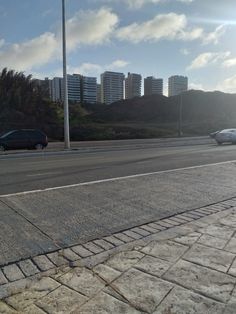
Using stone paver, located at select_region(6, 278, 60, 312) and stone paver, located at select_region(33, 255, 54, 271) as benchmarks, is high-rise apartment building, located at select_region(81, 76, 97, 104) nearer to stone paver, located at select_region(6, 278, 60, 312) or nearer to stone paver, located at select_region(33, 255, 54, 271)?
stone paver, located at select_region(33, 255, 54, 271)

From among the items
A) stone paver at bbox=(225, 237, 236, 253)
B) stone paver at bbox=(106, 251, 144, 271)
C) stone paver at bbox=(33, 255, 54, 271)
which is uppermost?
stone paver at bbox=(225, 237, 236, 253)

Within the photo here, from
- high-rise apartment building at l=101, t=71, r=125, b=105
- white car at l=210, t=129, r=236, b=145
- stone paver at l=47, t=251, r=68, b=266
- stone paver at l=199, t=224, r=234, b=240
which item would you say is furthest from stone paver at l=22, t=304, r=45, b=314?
high-rise apartment building at l=101, t=71, r=125, b=105

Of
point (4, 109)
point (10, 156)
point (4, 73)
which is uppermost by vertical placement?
point (4, 73)

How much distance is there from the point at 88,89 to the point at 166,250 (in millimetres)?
119975

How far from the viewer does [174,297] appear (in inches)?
139


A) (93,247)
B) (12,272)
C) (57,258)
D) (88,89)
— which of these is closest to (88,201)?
(93,247)

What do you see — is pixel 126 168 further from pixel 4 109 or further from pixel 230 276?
pixel 4 109

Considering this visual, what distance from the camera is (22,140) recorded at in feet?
95.1

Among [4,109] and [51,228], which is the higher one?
[4,109]

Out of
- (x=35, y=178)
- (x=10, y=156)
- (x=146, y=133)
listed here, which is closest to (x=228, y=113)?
(x=146, y=133)

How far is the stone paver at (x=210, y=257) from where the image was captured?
426 cm

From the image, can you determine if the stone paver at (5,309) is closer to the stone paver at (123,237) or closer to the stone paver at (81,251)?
the stone paver at (81,251)

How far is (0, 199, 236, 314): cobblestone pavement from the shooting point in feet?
11.2

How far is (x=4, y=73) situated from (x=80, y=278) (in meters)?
64.0
